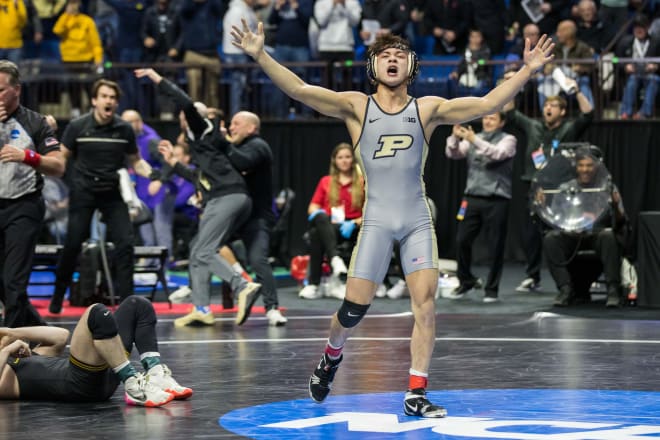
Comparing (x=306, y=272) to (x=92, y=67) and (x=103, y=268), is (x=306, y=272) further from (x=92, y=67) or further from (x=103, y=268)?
(x=92, y=67)

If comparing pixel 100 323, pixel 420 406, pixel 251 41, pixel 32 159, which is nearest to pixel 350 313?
pixel 420 406

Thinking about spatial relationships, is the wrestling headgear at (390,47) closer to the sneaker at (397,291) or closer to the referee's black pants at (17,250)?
the referee's black pants at (17,250)

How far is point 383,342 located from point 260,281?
5.89ft

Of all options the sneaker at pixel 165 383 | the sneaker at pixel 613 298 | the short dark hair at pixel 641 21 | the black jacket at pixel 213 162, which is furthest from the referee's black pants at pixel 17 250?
the short dark hair at pixel 641 21

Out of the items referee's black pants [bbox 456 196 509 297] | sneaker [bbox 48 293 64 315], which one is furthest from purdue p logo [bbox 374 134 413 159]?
referee's black pants [bbox 456 196 509 297]

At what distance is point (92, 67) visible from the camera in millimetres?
17797

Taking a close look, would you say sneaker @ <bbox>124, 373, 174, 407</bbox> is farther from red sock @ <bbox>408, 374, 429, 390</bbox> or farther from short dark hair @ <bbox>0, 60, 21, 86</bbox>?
short dark hair @ <bbox>0, 60, 21, 86</bbox>

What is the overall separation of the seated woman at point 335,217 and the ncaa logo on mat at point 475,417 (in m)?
6.08

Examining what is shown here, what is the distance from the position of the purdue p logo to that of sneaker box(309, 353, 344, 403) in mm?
1130

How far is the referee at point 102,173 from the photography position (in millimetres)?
11617

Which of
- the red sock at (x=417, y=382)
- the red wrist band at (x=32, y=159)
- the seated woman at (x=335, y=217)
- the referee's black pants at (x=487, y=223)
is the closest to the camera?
the red sock at (x=417, y=382)

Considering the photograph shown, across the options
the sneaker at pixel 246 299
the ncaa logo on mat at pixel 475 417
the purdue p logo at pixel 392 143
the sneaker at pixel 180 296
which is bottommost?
the sneaker at pixel 180 296

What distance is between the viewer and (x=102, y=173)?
11.6m

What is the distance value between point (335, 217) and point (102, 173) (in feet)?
9.43
